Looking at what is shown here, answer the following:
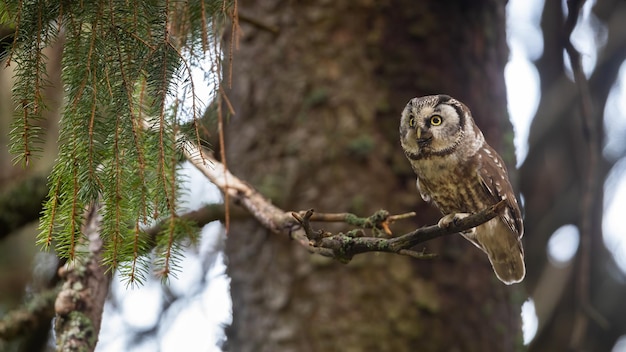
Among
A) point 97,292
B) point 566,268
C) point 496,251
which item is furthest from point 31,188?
point 566,268

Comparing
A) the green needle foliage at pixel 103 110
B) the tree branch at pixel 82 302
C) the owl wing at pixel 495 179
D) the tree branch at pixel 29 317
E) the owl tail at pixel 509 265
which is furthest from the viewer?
the tree branch at pixel 29 317

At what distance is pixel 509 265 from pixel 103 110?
126 centimetres

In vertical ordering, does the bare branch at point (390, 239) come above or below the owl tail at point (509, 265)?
above

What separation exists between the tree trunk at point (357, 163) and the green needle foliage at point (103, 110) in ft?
5.09

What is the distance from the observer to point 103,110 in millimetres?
1727

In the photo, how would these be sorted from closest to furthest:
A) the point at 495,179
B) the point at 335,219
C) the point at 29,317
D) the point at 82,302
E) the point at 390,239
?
the point at 390,239
the point at 495,179
the point at 335,219
the point at 82,302
the point at 29,317

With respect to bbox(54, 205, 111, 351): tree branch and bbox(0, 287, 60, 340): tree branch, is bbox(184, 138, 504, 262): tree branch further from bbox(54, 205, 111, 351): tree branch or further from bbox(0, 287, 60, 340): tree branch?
bbox(0, 287, 60, 340): tree branch

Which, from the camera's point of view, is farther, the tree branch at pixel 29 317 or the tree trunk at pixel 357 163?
the tree trunk at pixel 357 163

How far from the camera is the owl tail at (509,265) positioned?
6.81 feet

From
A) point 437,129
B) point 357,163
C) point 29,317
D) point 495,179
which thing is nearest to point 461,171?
point 495,179

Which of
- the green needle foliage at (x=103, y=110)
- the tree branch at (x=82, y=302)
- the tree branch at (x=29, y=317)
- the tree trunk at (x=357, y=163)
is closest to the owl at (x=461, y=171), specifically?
the green needle foliage at (x=103, y=110)

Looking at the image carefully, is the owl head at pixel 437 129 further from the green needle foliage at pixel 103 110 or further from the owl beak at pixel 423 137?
the green needle foliage at pixel 103 110

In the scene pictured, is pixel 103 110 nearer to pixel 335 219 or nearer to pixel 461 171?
pixel 335 219

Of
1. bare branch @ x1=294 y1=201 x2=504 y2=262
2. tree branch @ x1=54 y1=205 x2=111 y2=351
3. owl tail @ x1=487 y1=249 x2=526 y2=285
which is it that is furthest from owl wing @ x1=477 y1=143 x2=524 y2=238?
tree branch @ x1=54 y1=205 x2=111 y2=351
